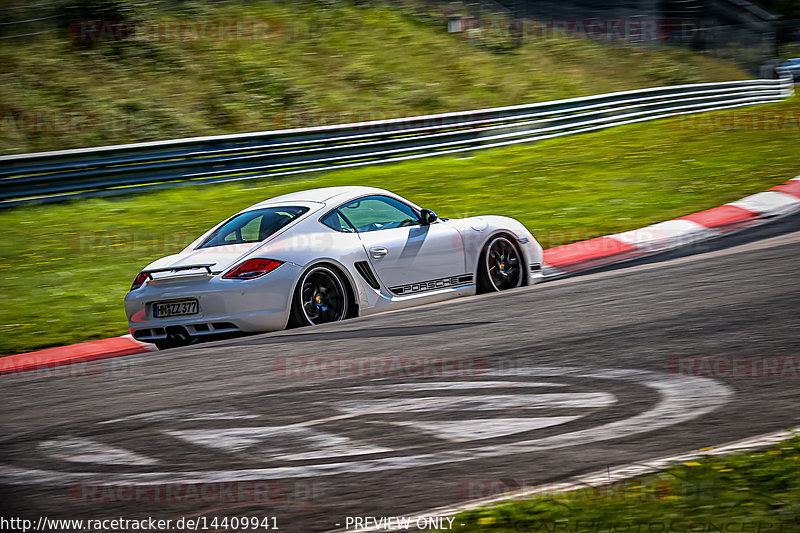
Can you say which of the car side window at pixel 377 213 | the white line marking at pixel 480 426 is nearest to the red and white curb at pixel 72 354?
the car side window at pixel 377 213

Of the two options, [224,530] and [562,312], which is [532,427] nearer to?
[224,530]

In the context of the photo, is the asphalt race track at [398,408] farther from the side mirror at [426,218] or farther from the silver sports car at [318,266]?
the side mirror at [426,218]

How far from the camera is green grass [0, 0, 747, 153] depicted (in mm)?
18109

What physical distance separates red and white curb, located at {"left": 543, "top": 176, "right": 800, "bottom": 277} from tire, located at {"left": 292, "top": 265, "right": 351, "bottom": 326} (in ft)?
9.80

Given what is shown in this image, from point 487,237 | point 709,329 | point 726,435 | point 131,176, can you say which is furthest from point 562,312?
point 131,176

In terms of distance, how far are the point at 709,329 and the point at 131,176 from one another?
11.0 meters

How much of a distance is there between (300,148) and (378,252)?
8.56m

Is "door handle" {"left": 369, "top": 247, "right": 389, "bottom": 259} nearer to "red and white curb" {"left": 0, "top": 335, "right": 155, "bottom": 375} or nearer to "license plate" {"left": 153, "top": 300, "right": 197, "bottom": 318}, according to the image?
"license plate" {"left": 153, "top": 300, "right": 197, "bottom": 318}

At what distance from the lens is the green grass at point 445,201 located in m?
9.77

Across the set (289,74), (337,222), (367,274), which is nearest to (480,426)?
(367,274)

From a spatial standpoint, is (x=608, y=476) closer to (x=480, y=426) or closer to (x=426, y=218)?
(x=480, y=426)

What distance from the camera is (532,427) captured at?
171 inches

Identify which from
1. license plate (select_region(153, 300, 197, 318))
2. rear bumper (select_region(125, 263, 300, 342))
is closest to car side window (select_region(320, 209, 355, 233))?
rear bumper (select_region(125, 263, 300, 342))

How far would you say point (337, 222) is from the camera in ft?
26.0
